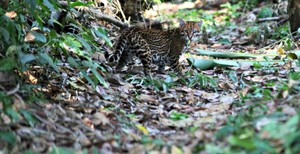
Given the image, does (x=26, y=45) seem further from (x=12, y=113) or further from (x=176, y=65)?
(x=176, y=65)

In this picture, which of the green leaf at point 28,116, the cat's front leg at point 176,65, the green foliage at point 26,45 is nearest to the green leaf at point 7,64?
the green foliage at point 26,45

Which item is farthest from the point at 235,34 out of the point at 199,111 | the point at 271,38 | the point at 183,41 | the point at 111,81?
the point at 199,111

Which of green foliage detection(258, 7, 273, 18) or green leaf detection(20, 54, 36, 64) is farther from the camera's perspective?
green foliage detection(258, 7, 273, 18)

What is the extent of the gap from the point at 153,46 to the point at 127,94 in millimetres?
1646

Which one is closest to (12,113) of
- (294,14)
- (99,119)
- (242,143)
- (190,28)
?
(99,119)

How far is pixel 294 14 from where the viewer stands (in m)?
9.84

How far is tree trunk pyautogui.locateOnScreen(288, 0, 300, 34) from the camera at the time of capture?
32.1 ft

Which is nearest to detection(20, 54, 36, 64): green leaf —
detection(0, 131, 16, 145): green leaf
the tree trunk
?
detection(0, 131, 16, 145): green leaf

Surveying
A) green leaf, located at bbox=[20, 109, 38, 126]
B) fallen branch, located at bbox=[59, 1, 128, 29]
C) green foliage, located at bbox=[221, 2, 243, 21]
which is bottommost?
green leaf, located at bbox=[20, 109, 38, 126]

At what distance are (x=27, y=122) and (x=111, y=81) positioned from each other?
2606 millimetres

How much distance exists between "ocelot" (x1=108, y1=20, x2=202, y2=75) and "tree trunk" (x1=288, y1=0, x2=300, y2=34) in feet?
6.89

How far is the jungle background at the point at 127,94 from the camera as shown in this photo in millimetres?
4039

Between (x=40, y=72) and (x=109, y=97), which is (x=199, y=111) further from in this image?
(x=40, y=72)

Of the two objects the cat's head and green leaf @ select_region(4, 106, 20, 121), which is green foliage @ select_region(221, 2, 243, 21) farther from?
green leaf @ select_region(4, 106, 20, 121)
